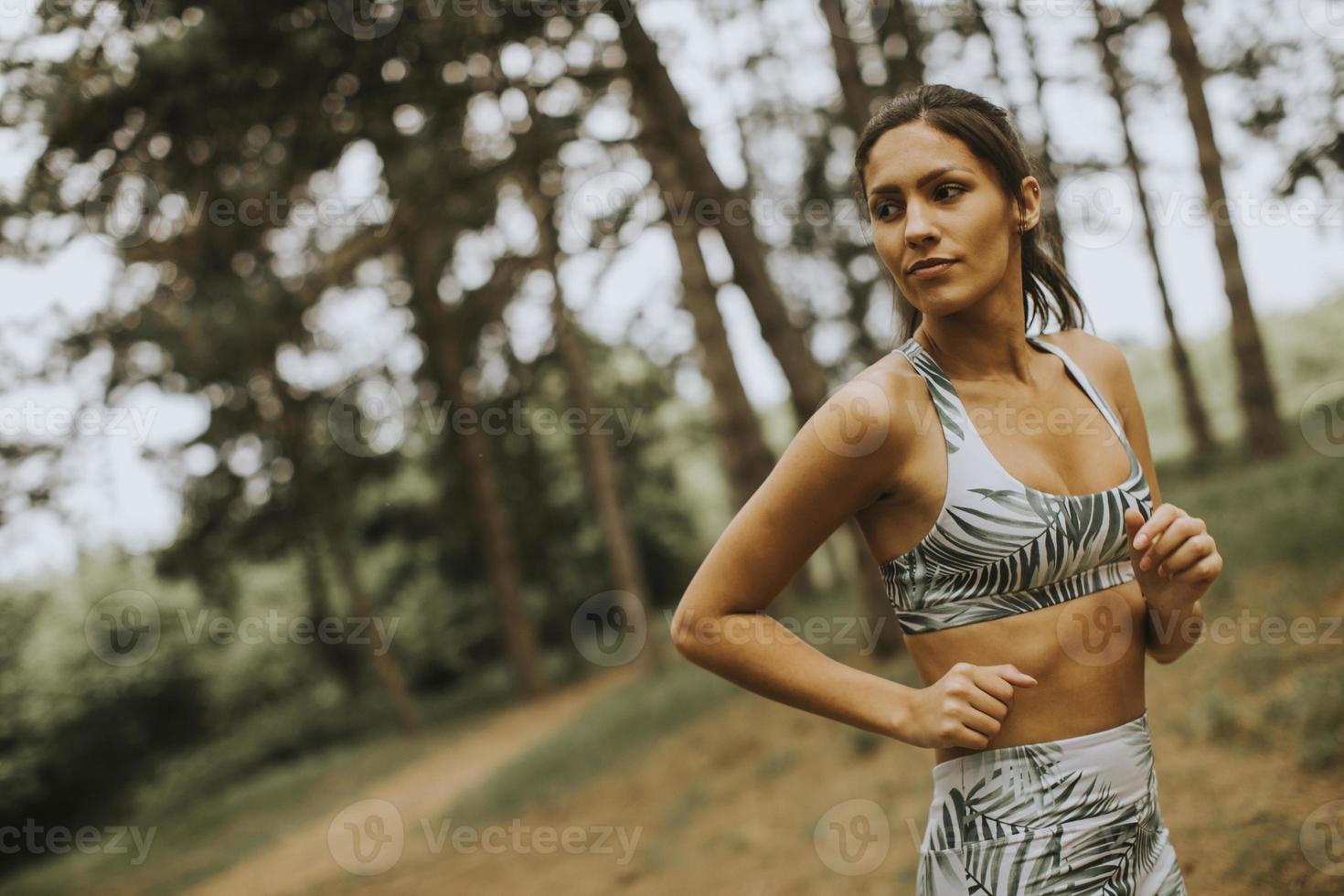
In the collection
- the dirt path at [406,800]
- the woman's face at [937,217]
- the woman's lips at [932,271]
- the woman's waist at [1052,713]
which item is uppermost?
the woman's face at [937,217]

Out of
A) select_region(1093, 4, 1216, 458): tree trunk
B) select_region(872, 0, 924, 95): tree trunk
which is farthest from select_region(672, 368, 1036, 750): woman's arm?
select_region(1093, 4, 1216, 458): tree trunk

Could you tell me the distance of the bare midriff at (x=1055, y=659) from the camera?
1695 mm

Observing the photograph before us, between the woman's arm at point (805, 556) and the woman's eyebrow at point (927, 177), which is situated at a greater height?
the woman's eyebrow at point (927, 177)

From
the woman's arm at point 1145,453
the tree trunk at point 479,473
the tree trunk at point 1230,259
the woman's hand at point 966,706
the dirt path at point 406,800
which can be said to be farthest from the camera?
the tree trunk at point 479,473

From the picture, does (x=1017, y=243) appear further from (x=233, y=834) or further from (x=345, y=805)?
(x=233, y=834)

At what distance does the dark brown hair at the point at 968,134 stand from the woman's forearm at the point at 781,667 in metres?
0.72

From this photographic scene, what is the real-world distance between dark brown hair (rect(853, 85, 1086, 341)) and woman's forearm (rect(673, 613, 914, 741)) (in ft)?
2.37

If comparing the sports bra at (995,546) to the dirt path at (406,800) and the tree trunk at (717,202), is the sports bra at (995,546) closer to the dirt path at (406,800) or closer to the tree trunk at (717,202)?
the tree trunk at (717,202)

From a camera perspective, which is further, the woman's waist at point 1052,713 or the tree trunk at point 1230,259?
the tree trunk at point 1230,259

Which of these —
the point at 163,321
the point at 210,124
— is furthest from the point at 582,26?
the point at 163,321

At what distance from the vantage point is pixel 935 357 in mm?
1887

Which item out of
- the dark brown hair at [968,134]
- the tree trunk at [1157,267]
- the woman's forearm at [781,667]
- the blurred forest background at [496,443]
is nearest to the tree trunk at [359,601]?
the blurred forest background at [496,443]

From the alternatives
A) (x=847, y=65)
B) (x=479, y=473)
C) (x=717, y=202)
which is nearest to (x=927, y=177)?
(x=717, y=202)

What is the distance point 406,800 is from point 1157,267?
14581 mm
